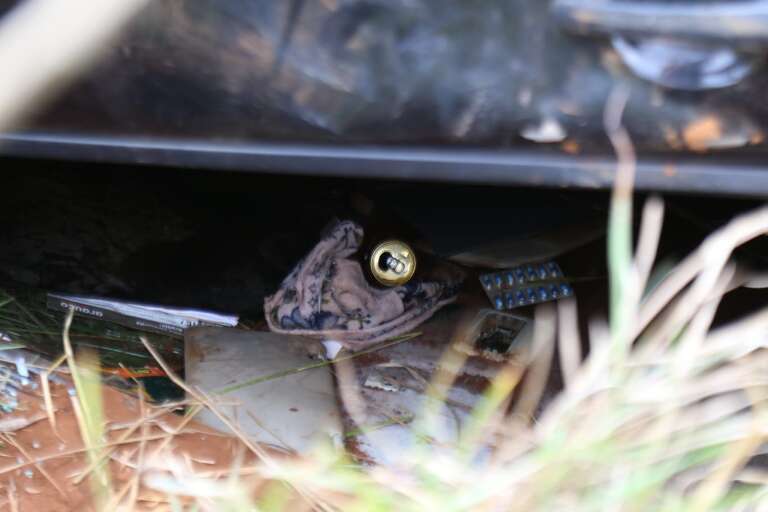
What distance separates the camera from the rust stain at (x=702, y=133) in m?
0.81

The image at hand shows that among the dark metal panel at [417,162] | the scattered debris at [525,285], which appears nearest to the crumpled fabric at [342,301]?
the scattered debris at [525,285]

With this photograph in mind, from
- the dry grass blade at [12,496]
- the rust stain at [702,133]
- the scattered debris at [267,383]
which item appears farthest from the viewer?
the scattered debris at [267,383]

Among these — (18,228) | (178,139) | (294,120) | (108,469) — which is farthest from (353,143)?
(18,228)

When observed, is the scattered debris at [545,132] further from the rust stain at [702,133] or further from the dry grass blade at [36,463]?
the dry grass blade at [36,463]

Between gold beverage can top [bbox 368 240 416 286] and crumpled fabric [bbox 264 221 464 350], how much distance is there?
2 centimetres

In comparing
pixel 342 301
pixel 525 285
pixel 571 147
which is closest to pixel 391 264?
pixel 342 301

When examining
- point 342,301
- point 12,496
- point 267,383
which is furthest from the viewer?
point 342,301

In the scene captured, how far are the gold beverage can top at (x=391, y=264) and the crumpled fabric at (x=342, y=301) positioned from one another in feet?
0.06

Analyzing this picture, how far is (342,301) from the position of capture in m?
1.67

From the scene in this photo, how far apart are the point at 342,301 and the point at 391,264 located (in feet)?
0.44

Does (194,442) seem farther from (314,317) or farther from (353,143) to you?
(353,143)

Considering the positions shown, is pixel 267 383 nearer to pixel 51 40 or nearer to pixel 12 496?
pixel 12 496

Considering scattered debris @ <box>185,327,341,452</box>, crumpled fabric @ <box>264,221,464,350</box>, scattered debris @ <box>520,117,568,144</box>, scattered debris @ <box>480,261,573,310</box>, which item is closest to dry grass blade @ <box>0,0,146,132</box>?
scattered debris @ <box>520,117,568,144</box>

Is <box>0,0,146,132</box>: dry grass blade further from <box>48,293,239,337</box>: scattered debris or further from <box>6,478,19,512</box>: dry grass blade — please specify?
<box>48,293,239,337</box>: scattered debris
